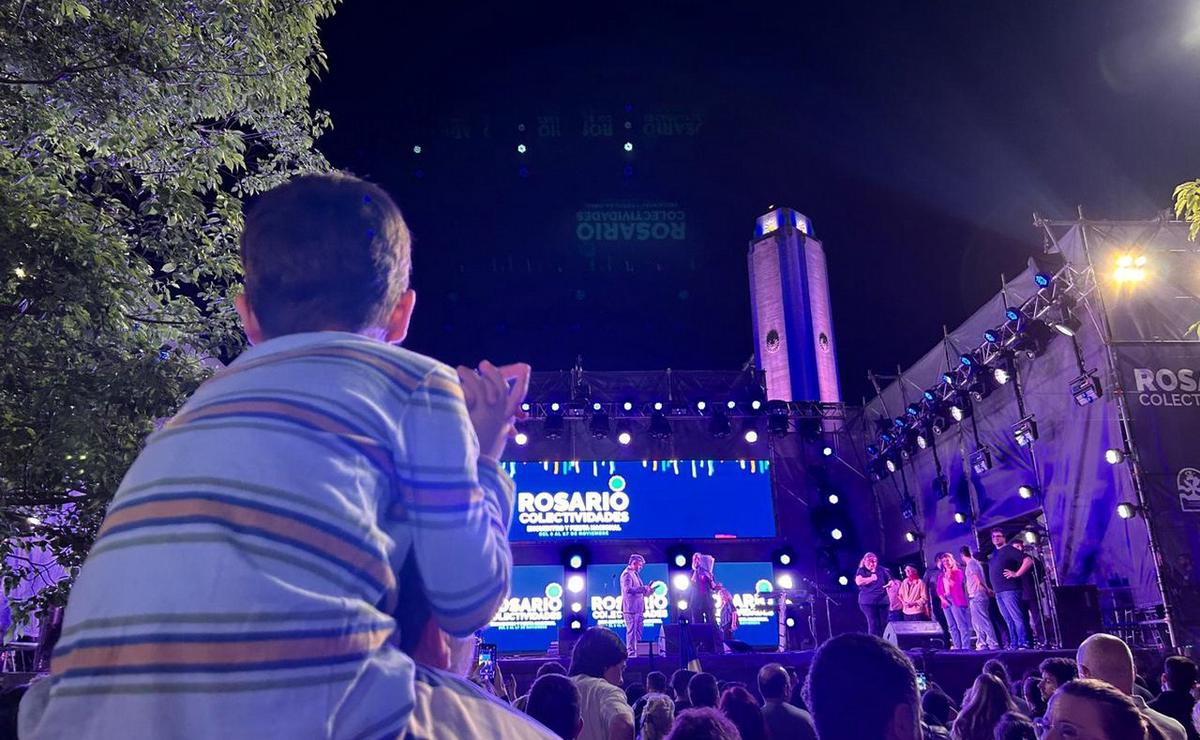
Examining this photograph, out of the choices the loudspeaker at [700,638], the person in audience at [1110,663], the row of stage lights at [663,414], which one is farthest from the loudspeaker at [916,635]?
the person in audience at [1110,663]

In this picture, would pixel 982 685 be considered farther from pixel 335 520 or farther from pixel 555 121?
pixel 555 121

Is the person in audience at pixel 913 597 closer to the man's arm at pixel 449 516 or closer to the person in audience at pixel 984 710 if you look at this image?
the person in audience at pixel 984 710

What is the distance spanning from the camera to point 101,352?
5125 mm

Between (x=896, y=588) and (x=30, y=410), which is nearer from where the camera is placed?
(x=30, y=410)

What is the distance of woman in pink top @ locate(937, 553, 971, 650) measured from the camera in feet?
46.5

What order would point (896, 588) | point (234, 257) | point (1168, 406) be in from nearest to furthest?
1. point (234, 257)
2. point (1168, 406)
3. point (896, 588)

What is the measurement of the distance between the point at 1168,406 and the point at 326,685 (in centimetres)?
1546

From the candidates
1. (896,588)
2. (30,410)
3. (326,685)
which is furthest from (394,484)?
(896,588)

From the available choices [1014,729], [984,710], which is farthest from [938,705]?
[1014,729]

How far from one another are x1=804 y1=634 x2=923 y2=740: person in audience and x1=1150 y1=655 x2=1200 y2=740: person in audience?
12.5 feet

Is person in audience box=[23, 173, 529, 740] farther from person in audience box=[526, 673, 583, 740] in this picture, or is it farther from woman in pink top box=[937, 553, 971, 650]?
woman in pink top box=[937, 553, 971, 650]

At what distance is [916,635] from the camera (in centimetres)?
1265

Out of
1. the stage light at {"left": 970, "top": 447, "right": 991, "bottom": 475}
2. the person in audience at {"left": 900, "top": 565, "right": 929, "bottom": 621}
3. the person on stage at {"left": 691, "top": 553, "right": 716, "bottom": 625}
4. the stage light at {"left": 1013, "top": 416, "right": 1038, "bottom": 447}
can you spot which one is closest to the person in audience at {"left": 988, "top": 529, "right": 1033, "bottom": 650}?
the person in audience at {"left": 900, "top": 565, "right": 929, "bottom": 621}

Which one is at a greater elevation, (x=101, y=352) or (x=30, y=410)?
(x=101, y=352)
